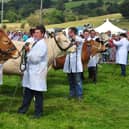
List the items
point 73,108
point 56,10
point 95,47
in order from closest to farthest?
point 73,108 → point 95,47 → point 56,10

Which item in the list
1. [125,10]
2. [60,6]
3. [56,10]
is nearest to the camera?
[56,10]

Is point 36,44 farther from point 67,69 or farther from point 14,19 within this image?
point 14,19

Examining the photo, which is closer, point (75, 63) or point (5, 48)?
point (5, 48)

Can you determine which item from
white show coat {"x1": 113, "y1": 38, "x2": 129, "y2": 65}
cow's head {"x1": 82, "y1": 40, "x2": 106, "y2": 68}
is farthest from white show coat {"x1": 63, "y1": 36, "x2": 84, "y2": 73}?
white show coat {"x1": 113, "y1": 38, "x2": 129, "y2": 65}

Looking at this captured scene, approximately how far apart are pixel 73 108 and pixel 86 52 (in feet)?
13.7

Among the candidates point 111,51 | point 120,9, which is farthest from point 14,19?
point 111,51

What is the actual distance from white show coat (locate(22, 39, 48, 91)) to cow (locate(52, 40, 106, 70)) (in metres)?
3.66

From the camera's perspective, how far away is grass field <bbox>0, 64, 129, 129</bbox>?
10523mm

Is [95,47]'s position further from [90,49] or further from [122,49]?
[122,49]

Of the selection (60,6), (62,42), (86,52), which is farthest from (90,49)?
(60,6)

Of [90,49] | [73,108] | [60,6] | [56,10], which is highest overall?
[60,6]

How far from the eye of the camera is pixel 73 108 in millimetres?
12430

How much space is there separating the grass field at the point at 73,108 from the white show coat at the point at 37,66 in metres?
0.81

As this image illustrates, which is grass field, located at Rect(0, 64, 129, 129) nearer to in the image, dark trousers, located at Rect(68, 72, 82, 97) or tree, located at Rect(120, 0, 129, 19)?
dark trousers, located at Rect(68, 72, 82, 97)
